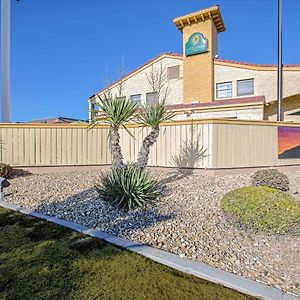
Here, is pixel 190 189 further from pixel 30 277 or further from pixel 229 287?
pixel 30 277

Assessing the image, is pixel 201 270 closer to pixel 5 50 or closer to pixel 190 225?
pixel 190 225

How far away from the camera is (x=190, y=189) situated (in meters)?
7.19

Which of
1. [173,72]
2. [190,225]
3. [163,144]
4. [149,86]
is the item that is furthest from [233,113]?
[190,225]

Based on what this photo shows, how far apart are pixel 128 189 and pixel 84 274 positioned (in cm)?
264

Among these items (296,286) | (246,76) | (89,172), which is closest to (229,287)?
(296,286)

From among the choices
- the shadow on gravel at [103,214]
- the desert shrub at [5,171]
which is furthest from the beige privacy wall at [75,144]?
the shadow on gravel at [103,214]

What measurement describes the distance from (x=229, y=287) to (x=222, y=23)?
24.0m

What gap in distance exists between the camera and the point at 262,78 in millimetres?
19672

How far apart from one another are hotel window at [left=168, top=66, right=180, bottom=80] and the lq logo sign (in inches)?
65.2

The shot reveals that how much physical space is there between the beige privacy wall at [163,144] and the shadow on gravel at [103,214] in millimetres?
4445

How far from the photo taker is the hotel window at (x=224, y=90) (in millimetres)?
21370

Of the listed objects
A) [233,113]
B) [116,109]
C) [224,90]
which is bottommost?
[116,109]

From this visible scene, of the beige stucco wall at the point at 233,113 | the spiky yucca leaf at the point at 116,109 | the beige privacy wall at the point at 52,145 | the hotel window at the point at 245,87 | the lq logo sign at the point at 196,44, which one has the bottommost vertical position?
the beige privacy wall at the point at 52,145

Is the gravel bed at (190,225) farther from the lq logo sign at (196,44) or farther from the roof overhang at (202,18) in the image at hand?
the roof overhang at (202,18)
